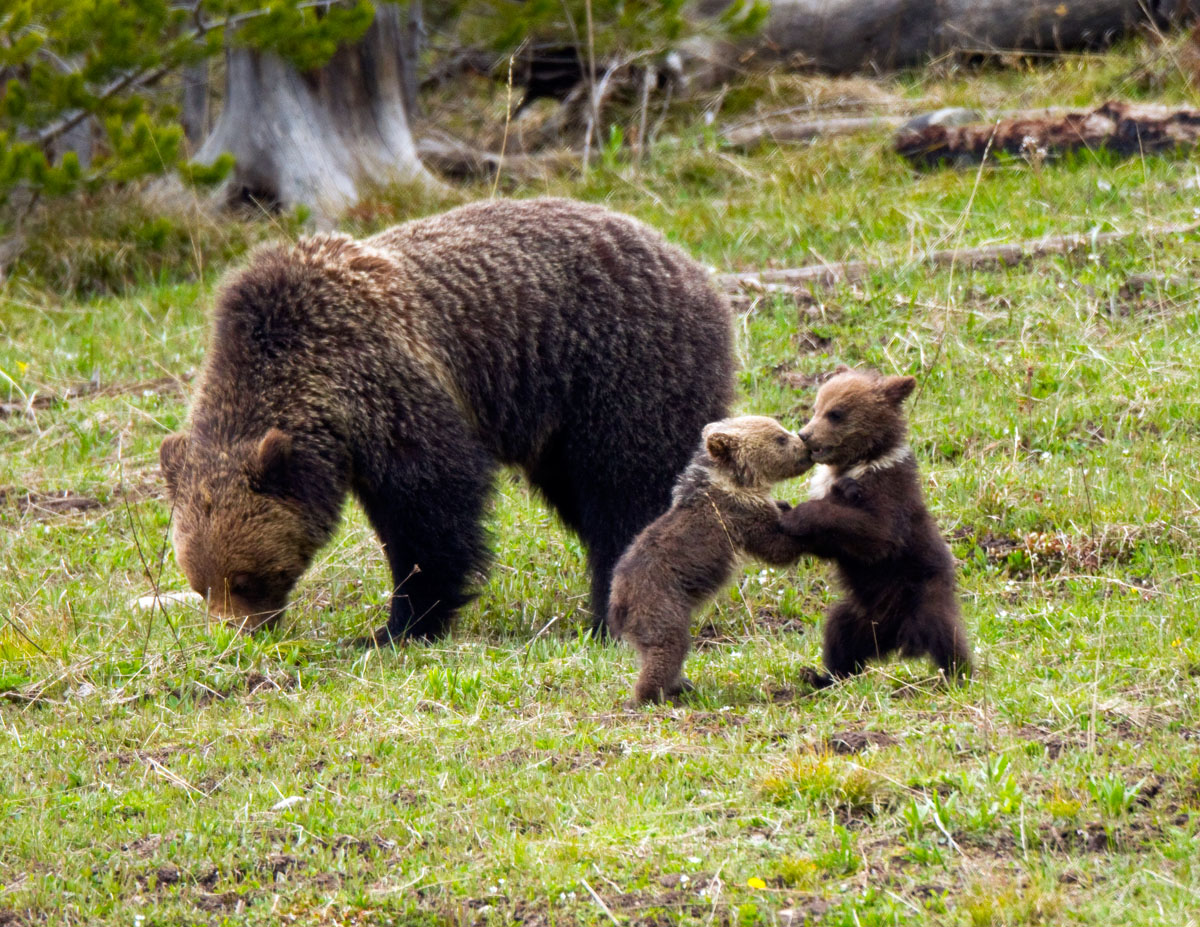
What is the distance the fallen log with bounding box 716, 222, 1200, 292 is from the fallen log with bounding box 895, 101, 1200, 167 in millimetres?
1348

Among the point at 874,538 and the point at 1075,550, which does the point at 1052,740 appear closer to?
the point at 874,538

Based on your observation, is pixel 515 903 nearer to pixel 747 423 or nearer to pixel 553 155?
pixel 747 423

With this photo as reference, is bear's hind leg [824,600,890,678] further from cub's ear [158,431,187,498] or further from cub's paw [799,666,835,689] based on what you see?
cub's ear [158,431,187,498]

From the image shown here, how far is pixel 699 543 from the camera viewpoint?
5234 mm

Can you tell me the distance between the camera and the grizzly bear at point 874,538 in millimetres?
5008

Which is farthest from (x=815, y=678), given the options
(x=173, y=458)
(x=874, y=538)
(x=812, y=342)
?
(x=812, y=342)

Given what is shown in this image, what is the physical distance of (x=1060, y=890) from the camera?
3.49 m

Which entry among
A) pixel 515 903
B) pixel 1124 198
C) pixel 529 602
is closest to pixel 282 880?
pixel 515 903

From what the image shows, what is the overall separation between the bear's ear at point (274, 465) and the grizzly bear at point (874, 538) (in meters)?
2.37

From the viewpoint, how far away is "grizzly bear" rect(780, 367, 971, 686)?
5.01m

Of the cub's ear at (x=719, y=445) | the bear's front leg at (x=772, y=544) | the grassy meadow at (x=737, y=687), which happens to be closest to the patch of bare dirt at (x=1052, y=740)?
the grassy meadow at (x=737, y=687)

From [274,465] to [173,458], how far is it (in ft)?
2.35

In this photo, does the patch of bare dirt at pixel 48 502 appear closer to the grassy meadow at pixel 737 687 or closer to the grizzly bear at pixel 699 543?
the grassy meadow at pixel 737 687

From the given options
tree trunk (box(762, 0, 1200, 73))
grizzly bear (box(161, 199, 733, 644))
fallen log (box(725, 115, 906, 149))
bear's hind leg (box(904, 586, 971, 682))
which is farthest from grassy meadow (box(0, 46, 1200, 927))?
tree trunk (box(762, 0, 1200, 73))
